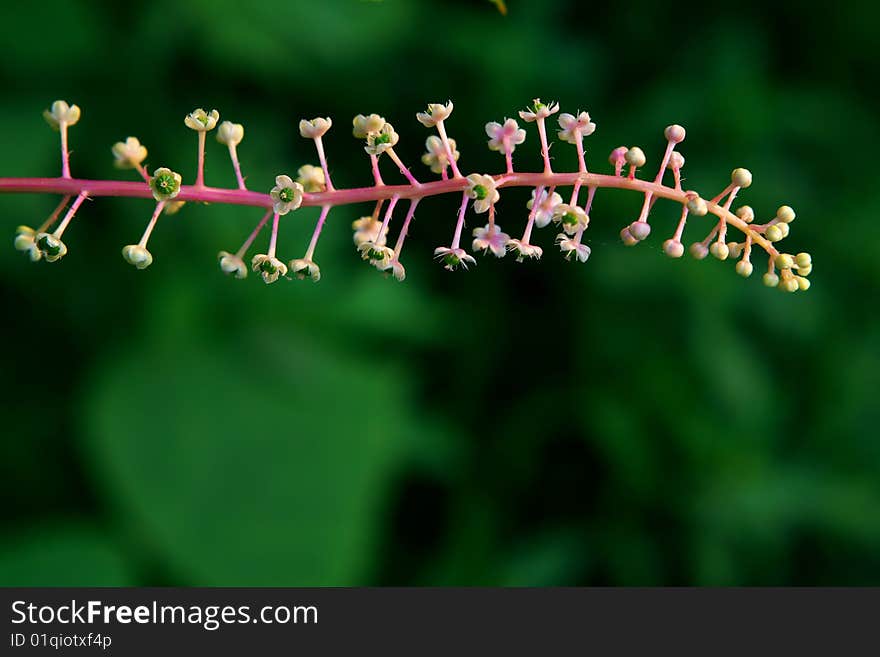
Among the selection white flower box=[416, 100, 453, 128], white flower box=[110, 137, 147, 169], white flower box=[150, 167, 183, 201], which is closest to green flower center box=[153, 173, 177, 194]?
white flower box=[150, 167, 183, 201]

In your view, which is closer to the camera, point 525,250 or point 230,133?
point 525,250

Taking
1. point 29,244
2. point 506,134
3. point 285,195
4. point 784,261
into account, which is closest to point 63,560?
point 29,244

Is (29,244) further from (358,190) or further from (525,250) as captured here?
(525,250)

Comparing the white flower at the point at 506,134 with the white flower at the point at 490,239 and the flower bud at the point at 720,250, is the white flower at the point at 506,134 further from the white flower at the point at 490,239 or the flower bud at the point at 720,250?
the flower bud at the point at 720,250

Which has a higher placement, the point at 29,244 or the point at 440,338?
the point at 440,338

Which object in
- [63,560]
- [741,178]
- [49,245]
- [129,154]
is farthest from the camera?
[63,560]

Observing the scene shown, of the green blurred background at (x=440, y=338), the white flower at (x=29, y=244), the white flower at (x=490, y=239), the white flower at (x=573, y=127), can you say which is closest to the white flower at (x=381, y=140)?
the white flower at (x=490, y=239)

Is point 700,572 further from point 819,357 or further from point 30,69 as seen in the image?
point 30,69
